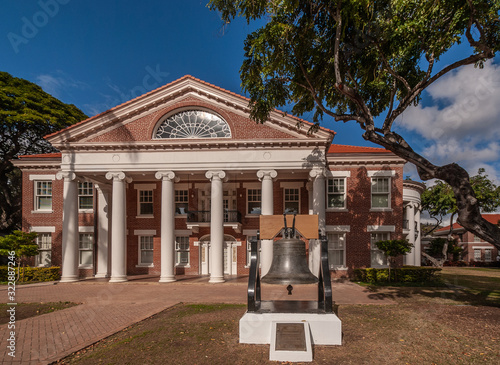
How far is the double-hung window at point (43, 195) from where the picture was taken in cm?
2300

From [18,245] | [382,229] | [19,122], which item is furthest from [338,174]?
[19,122]

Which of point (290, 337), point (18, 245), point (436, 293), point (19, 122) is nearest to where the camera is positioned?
point (290, 337)

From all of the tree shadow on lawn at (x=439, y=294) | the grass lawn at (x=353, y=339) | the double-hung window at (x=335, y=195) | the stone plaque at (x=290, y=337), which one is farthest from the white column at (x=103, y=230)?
the stone plaque at (x=290, y=337)

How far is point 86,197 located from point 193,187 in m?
7.36

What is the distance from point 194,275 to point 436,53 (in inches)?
734

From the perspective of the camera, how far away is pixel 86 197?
23.1m

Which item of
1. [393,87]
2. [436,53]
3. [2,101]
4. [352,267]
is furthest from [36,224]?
[436,53]

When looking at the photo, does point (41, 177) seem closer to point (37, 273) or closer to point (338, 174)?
point (37, 273)

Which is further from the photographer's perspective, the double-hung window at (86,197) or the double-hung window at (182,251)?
the double-hung window at (182,251)

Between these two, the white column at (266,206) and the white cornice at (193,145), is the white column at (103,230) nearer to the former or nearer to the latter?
the white cornice at (193,145)

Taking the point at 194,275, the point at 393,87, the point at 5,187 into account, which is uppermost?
the point at 393,87

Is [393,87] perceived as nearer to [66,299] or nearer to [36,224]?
[66,299]

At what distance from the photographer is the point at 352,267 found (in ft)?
70.6

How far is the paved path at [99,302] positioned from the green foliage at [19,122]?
434 inches
